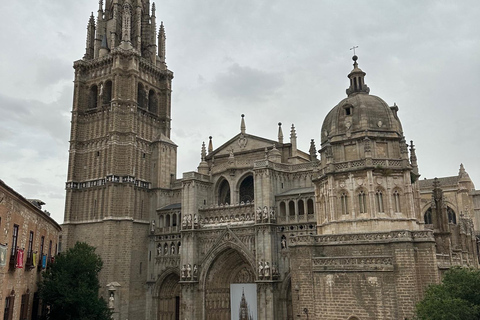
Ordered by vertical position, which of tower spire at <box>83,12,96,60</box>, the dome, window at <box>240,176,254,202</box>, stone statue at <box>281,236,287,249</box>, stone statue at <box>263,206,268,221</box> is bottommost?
stone statue at <box>281,236,287,249</box>

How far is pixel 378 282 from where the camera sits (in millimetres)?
26641

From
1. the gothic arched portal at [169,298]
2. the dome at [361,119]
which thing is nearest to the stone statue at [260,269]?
the gothic arched portal at [169,298]

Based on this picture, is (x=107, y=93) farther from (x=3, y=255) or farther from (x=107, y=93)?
(x=3, y=255)

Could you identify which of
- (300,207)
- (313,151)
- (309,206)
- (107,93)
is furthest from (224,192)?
(107,93)

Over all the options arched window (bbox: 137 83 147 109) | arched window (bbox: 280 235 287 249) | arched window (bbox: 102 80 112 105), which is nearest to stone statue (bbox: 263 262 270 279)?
arched window (bbox: 280 235 287 249)

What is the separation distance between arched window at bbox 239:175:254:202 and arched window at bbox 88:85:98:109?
2086cm

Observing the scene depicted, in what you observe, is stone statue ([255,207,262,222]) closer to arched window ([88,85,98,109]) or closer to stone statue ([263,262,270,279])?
stone statue ([263,262,270,279])

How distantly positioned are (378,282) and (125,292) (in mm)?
27664

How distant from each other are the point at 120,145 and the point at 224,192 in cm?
1251

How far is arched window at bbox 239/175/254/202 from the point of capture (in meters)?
46.9

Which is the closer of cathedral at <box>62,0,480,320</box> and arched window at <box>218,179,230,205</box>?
cathedral at <box>62,0,480,320</box>

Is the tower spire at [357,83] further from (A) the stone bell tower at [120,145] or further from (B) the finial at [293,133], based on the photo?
(A) the stone bell tower at [120,145]

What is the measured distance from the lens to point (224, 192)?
48719mm

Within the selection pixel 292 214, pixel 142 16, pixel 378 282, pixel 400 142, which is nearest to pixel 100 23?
pixel 142 16
